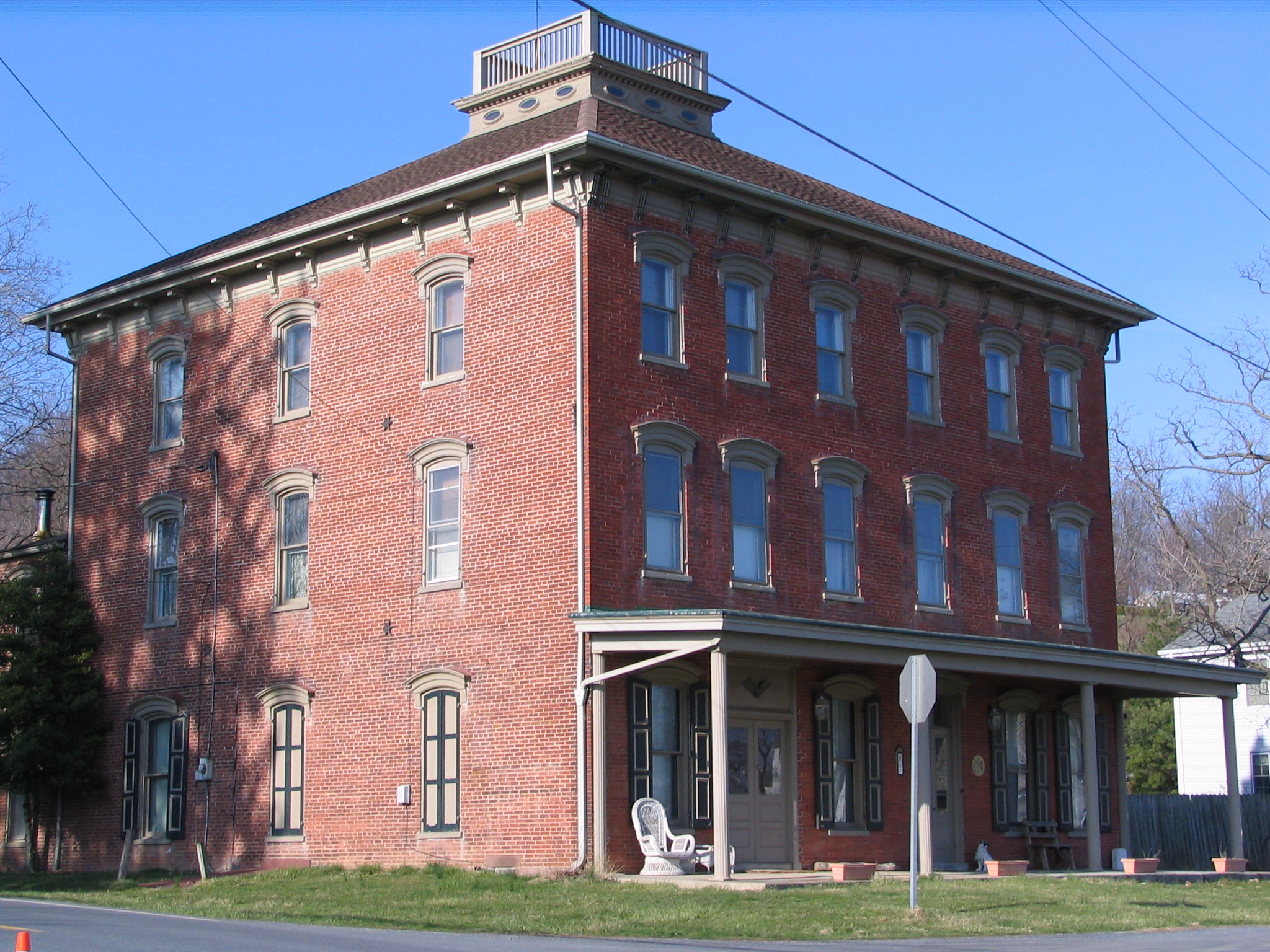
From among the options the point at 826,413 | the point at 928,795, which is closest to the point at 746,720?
the point at 928,795

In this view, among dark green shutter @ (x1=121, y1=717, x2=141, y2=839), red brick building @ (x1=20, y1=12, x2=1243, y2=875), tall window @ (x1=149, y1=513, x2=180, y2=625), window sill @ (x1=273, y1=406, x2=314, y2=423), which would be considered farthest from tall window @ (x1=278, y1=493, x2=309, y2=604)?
dark green shutter @ (x1=121, y1=717, x2=141, y2=839)

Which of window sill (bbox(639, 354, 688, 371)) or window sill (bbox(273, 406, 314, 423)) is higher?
window sill (bbox(639, 354, 688, 371))

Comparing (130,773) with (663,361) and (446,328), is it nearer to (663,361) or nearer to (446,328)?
(446,328)

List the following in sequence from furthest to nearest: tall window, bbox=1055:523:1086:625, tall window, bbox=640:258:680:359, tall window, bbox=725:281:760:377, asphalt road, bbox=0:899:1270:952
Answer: tall window, bbox=1055:523:1086:625 < tall window, bbox=725:281:760:377 < tall window, bbox=640:258:680:359 < asphalt road, bbox=0:899:1270:952

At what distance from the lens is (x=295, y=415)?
27.3 metres

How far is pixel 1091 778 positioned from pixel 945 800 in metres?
2.36

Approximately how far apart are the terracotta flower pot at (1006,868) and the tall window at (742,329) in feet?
26.1

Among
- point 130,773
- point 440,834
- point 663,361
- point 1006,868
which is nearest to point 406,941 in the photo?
point 440,834

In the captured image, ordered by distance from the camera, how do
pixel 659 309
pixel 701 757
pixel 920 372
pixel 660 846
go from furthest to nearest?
pixel 920 372
pixel 659 309
pixel 701 757
pixel 660 846

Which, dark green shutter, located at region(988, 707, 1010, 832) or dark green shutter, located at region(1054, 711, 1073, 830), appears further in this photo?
dark green shutter, located at region(1054, 711, 1073, 830)

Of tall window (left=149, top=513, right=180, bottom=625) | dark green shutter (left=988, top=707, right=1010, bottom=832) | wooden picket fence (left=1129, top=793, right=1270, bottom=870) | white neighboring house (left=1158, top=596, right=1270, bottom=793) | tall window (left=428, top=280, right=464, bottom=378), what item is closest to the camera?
tall window (left=428, top=280, right=464, bottom=378)

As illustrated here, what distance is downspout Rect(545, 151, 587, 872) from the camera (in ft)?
72.7

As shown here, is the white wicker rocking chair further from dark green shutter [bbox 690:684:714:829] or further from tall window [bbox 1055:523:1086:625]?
tall window [bbox 1055:523:1086:625]

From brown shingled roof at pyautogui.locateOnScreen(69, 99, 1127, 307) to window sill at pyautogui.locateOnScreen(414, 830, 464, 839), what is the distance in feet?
31.2
